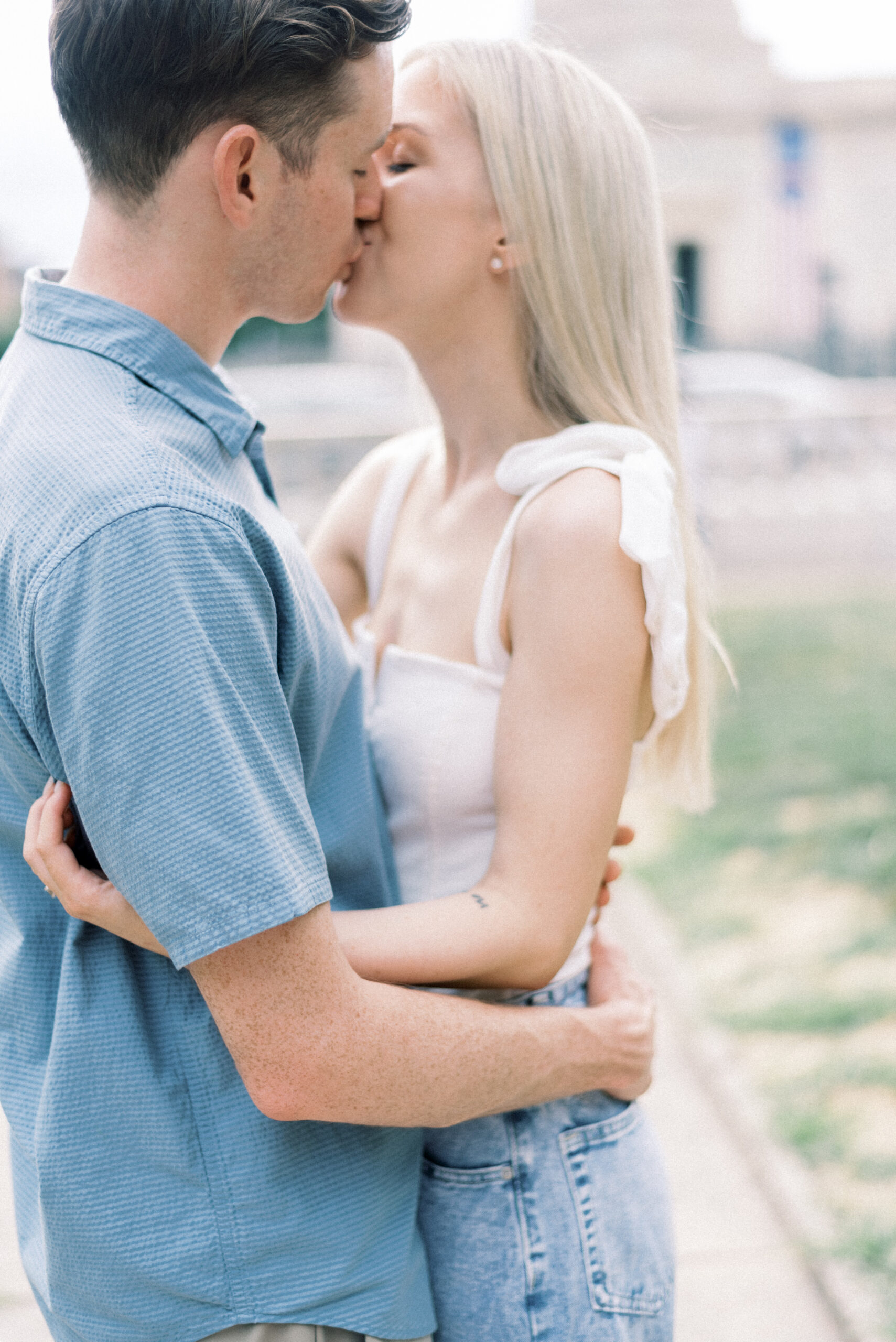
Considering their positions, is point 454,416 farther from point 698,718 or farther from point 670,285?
point 698,718

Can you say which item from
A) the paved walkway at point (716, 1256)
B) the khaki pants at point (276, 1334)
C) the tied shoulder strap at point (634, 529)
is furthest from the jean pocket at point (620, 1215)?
the paved walkway at point (716, 1256)

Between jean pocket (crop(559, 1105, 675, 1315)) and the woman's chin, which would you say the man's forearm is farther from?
the woman's chin

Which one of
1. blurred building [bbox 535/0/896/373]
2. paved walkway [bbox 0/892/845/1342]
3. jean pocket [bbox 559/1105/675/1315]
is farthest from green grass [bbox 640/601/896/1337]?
blurred building [bbox 535/0/896/373]

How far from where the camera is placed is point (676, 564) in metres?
1.67

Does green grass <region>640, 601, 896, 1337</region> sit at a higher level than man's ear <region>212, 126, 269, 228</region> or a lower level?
lower

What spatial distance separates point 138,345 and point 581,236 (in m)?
0.73

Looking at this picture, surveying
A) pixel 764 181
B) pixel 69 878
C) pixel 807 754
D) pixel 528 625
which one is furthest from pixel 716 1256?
pixel 764 181

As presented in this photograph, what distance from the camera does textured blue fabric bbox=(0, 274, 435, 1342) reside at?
46.9 inches

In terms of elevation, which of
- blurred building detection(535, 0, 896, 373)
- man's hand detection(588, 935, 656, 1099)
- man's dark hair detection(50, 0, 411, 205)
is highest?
man's dark hair detection(50, 0, 411, 205)

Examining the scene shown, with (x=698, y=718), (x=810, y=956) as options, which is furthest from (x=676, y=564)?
(x=810, y=956)

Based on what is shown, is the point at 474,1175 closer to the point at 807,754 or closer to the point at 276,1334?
the point at 276,1334

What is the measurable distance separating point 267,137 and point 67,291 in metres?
0.28

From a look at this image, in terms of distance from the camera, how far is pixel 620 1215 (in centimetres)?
169

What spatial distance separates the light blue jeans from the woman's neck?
828mm
